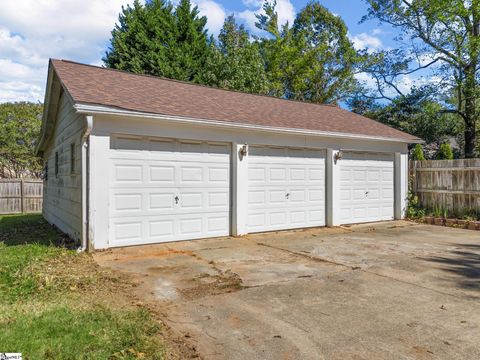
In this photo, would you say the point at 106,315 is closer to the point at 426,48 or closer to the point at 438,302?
the point at 438,302

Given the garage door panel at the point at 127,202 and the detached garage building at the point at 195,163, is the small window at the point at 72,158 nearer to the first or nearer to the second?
the detached garage building at the point at 195,163

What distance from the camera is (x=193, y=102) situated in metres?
9.54

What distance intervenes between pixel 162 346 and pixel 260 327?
0.97 m

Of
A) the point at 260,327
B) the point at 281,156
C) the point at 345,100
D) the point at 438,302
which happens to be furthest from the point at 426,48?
the point at 260,327

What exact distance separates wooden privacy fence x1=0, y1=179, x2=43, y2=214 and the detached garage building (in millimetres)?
5113

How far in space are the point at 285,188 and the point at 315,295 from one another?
5369mm

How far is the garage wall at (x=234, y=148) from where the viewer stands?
7.05 m

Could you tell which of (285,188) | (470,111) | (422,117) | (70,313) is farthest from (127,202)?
(470,111)

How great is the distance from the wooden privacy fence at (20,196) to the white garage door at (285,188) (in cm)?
1192

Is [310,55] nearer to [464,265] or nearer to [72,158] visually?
[72,158]

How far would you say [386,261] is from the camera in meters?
6.36

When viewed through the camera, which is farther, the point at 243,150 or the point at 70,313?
the point at 243,150
